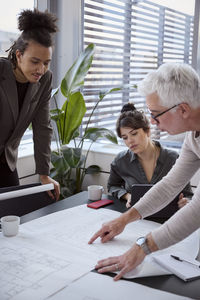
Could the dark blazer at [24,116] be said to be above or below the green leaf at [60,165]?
above

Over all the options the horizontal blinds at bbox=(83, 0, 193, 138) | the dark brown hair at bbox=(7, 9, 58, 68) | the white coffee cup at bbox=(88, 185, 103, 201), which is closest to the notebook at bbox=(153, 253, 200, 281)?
the white coffee cup at bbox=(88, 185, 103, 201)

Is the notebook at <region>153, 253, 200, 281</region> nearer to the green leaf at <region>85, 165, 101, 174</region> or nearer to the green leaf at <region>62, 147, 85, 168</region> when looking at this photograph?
the green leaf at <region>62, 147, 85, 168</region>

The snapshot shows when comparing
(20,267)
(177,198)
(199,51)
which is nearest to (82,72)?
(199,51)

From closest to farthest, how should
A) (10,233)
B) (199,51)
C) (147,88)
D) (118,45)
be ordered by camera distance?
(147,88), (10,233), (199,51), (118,45)

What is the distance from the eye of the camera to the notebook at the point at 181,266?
1141mm

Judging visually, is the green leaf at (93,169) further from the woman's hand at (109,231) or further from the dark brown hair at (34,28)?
the woman's hand at (109,231)

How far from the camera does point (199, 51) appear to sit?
322cm

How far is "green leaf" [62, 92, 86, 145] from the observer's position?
3.18 m

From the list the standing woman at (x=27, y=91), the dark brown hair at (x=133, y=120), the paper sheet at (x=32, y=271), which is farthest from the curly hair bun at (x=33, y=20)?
the paper sheet at (x=32, y=271)

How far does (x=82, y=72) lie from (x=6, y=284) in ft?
7.29

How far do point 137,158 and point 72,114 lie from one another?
1061mm

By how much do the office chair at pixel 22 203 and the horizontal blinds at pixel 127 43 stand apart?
1716 millimetres

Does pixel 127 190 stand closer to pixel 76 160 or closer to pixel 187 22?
pixel 76 160

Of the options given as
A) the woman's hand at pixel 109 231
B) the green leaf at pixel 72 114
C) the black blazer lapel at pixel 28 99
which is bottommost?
the woman's hand at pixel 109 231
